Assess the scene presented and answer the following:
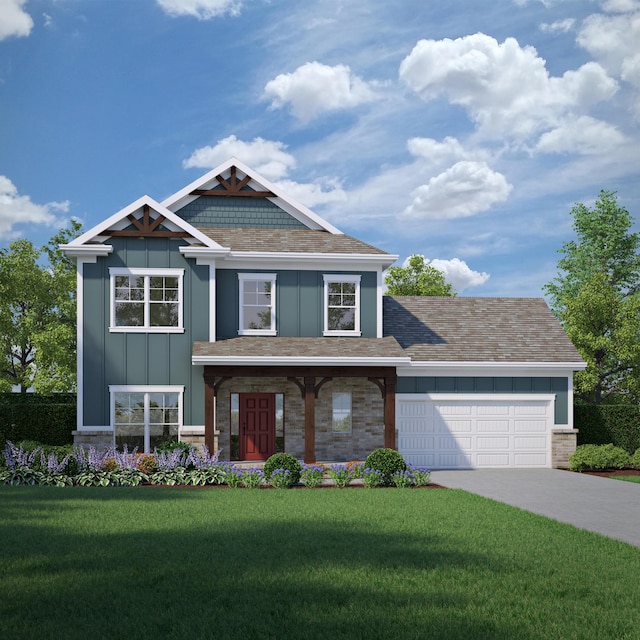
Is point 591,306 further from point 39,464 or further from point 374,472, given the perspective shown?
point 39,464

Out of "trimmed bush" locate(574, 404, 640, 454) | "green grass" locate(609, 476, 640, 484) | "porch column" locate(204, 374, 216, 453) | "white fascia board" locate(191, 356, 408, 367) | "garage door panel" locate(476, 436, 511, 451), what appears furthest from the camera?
"trimmed bush" locate(574, 404, 640, 454)

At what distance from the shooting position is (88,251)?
78.8 ft

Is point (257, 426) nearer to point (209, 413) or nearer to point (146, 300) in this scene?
point (209, 413)

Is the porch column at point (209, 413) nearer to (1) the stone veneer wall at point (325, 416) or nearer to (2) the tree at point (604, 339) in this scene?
(1) the stone veneer wall at point (325, 416)

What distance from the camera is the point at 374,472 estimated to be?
781 inches

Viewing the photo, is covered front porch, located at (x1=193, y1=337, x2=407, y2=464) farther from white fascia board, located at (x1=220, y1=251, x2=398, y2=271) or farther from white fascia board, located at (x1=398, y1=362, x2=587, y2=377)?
white fascia board, located at (x1=220, y1=251, x2=398, y2=271)

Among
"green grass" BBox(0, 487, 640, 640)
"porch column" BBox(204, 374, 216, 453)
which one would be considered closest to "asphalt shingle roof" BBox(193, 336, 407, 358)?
"porch column" BBox(204, 374, 216, 453)


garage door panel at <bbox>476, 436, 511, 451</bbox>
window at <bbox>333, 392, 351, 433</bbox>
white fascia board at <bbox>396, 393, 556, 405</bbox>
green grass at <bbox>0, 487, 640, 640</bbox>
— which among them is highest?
white fascia board at <bbox>396, 393, 556, 405</bbox>

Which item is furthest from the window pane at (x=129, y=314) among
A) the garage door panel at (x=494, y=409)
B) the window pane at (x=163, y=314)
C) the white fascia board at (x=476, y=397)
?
the garage door panel at (x=494, y=409)

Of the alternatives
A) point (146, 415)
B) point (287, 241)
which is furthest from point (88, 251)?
point (287, 241)

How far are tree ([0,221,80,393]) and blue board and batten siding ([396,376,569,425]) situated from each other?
18.0 metres

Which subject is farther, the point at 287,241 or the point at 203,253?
the point at 287,241

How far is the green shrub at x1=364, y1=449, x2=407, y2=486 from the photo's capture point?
20297mm

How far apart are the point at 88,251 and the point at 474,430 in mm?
13207
